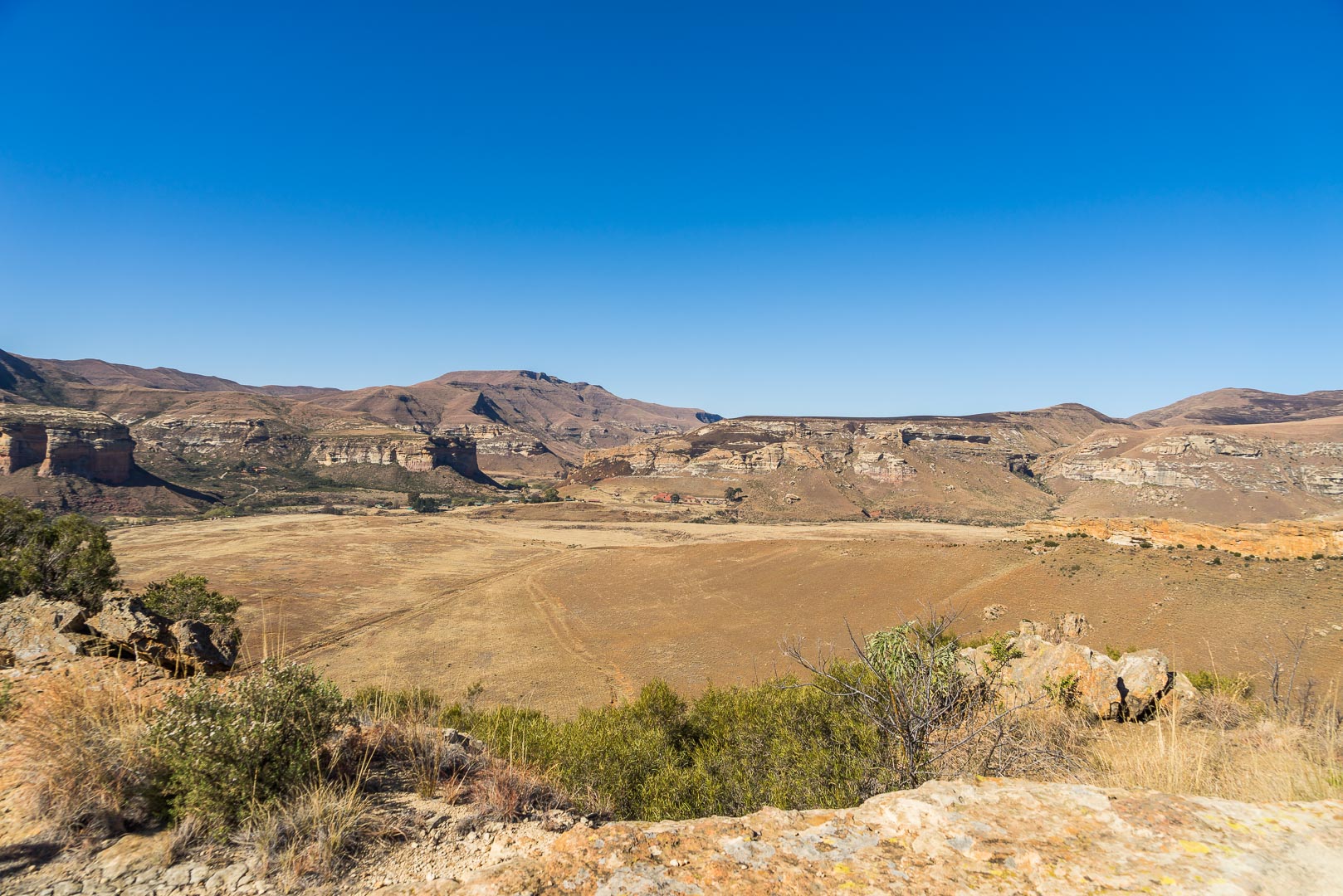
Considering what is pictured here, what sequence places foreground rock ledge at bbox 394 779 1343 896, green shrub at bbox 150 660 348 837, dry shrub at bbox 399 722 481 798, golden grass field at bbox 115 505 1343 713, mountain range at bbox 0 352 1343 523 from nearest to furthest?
foreground rock ledge at bbox 394 779 1343 896 → green shrub at bbox 150 660 348 837 → dry shrub at bbox 399 722 481 798 → golden grass field at bbox 115 505 1343 713 → mountain range at bbox 0 352 1343 523

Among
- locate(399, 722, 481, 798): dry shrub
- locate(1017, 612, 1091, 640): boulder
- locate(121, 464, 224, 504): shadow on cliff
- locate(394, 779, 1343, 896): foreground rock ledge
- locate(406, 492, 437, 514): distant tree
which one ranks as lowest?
locate(406, 492, 437, 514): distant tree

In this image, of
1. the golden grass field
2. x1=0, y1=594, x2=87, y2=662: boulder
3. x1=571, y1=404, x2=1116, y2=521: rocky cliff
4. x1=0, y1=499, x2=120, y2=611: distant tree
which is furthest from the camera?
x1=571, y1=404, x2=1116, y2=521: rocky cliff

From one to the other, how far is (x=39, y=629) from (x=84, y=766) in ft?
29.0

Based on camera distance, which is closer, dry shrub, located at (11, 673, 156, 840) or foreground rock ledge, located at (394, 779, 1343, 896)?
foreground rock ledge, located at (394, 779, 1343, 896)

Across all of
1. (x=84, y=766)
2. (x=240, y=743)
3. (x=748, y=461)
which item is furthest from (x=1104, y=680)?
(x=748, y=461)

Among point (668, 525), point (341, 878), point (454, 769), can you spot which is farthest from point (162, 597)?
point (668, 525)

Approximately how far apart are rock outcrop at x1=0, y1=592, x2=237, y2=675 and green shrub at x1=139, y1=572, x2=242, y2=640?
7.38 metres

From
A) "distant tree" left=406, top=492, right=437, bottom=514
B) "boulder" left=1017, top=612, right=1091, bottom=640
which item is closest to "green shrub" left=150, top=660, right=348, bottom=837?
"boulder" left=1017, top=612, right=1091, bottom=640

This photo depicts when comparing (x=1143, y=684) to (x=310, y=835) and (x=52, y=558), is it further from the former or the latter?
(x=52, y=558)

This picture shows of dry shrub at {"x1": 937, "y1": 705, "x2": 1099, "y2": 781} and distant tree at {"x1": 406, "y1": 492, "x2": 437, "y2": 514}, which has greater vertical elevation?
dry shrub at {"x1": 937, "y1": 705, "x2": 1099, "y2": 781}

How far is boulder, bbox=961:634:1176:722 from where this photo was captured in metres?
11.0

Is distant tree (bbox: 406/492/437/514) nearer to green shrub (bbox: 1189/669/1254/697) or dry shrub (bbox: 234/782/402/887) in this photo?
green shrub (bbox: 1189/669/1254/697)

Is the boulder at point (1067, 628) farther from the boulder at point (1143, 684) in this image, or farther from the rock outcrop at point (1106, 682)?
the boulder at point (1143, 684)

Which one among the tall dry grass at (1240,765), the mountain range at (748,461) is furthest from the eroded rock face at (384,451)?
the tall dry grass at (1240,765)
